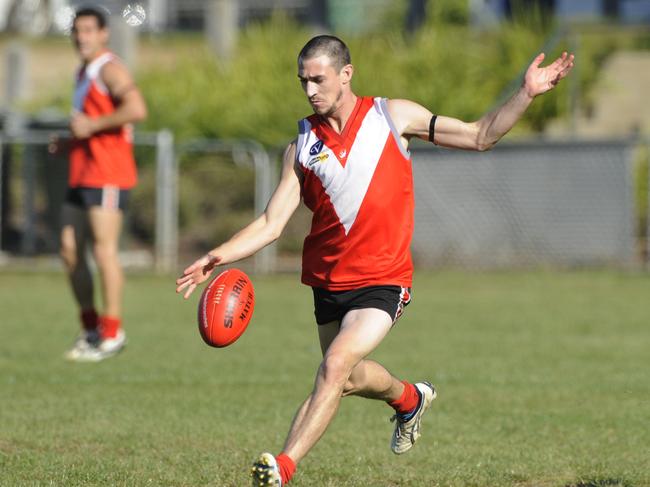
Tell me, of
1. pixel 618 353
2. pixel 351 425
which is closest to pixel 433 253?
pixel 618 353

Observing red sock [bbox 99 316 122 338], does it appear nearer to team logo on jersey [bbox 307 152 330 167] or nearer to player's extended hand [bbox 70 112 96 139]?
player's extended hand [bbox 70 112 96 139]

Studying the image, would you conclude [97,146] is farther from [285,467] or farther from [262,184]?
[262,184]

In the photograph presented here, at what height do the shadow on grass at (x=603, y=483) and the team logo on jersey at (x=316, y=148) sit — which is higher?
the team logo on jersey at (x=316, y=148)

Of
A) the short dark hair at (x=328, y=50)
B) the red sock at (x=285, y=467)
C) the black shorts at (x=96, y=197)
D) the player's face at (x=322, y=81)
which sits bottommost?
the red sock at (x=285, y=467)

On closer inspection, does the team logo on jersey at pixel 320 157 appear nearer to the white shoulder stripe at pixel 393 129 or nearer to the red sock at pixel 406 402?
the white shoulder stripe at pixel 393 129

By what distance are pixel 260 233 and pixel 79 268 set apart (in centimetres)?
492

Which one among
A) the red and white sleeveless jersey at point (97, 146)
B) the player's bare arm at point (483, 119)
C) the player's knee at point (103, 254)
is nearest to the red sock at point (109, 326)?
the player's knee at point (103, 254)

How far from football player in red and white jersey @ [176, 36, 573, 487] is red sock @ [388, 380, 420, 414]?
30 centimetres

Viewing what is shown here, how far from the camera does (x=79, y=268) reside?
35.5 ft

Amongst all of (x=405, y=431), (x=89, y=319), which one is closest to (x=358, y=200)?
(x=405, y=431)

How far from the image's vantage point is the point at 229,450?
7133 mm

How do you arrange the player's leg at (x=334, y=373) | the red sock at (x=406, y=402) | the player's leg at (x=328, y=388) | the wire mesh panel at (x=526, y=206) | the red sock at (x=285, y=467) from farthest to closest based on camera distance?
the wire mesh panel at (x=526, y=206) → the red sock at (x=406, y=402) → the player's leg at (x=334, y=373) → the player's leg at (x=328, y=388) → the red sock at (x=285, y=467)

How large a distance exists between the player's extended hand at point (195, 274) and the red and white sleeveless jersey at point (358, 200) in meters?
0.58

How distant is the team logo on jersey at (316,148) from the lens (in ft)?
20.6
